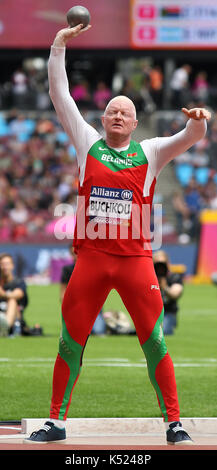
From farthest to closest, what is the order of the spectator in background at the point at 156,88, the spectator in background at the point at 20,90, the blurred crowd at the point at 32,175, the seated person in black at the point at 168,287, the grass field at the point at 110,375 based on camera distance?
the spectator in background at the point at 156,88, the spectator in background at the point at 20,90, the blurred crowd at the point at 32,175, the seated person in black at the point at 168,287, the grass field at the point at 110,375

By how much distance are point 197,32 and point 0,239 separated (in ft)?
25.9

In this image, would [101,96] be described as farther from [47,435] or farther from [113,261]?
[47,435]

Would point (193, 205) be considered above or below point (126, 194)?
above

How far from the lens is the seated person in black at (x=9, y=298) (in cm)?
1572

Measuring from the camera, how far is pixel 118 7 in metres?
29.1

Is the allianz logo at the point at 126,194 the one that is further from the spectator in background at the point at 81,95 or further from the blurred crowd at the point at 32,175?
the spectator in background at the point at 81,95

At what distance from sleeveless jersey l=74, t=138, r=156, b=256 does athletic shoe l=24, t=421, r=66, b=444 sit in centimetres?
126

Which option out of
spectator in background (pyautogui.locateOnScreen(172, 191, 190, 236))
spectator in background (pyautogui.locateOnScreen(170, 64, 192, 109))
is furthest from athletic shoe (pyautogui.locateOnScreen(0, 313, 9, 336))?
spectator in background (pyautogui.locateOnScreen(170, 64, 192, 109))

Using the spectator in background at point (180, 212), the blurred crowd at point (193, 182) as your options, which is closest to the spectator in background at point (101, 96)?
the blurred crowd at point (193, 182)

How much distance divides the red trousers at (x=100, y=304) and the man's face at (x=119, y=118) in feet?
2.78

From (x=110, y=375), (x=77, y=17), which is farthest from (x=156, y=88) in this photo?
(x=77, y=17)

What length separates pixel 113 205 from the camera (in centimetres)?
723

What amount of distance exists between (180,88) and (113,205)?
28.5 m
